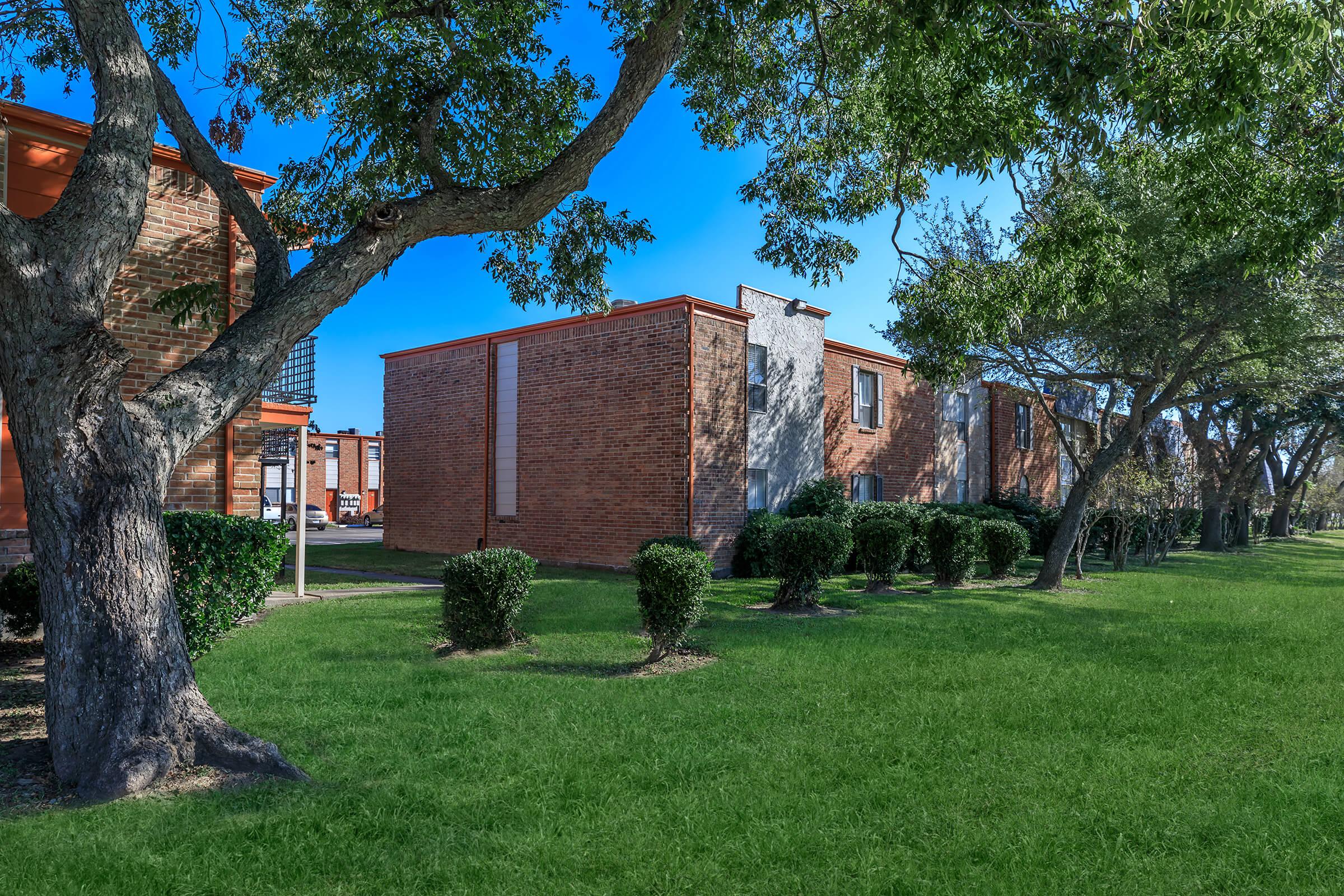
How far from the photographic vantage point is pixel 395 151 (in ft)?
28.7

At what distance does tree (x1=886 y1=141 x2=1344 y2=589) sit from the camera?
8.47 m

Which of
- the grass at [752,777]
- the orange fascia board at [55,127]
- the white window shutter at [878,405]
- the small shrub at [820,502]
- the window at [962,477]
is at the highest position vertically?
the orange fascia board at [55,127]

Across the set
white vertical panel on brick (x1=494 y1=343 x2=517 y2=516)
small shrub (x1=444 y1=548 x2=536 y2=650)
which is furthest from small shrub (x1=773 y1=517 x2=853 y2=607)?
white vertical panel on brick (x1=494 y1=343 x2=517 y2=516)

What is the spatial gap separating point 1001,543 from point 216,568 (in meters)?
15.0

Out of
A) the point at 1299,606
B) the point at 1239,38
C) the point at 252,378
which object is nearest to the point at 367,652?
the point at 252,378

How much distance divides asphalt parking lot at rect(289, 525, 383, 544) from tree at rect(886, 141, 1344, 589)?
21.7 metres

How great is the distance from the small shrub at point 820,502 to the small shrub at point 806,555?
7.03 metres

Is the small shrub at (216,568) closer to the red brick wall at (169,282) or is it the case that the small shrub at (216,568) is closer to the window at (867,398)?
the red brick wall at (169,282)

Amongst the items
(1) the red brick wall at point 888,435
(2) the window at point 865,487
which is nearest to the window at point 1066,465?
(1) the red brick wall at point 888,435

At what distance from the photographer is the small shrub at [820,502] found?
64.1 feet

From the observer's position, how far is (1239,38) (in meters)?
6.97

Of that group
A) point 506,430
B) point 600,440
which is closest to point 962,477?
point 600,440

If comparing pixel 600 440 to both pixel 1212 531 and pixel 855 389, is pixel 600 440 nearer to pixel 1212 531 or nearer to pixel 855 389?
pixel 855 389

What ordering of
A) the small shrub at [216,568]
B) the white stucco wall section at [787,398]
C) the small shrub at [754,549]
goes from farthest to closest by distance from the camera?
the white stucco wall section at [787,398]
the small shrub at [754,549]
the small shrub at [216,568]
